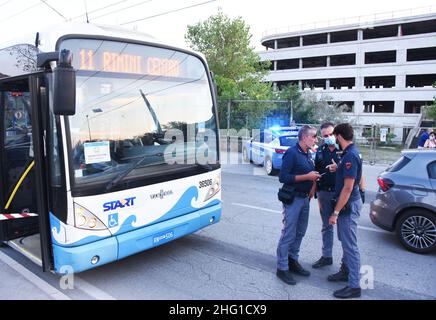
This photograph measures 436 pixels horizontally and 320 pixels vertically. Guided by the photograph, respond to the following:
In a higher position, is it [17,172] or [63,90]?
[63,90]

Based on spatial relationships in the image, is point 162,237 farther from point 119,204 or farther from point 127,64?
point 127,64

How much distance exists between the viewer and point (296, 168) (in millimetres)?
4555

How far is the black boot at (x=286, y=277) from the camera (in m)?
4.54

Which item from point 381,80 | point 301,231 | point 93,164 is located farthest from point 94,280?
point 381,80

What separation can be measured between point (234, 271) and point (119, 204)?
1.69 meters

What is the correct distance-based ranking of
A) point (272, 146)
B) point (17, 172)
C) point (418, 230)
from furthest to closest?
point (272, 146) → point (418, 230) → point (17, 172)

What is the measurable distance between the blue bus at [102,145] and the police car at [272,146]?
6727 mm

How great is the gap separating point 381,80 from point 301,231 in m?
52.8

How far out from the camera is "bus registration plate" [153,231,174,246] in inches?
186

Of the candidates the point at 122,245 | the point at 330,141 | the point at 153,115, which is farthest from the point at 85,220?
the point at 330,141

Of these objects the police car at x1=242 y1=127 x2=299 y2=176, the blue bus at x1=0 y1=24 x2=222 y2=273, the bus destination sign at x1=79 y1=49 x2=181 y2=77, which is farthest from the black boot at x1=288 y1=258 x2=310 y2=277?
the police car at x1=242 y1=127 x2=299 y2=176

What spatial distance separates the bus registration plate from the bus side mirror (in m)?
1.85

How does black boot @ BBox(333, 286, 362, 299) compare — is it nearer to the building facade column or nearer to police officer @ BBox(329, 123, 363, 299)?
police officer @ BBox(329, 123, 363, 299)
